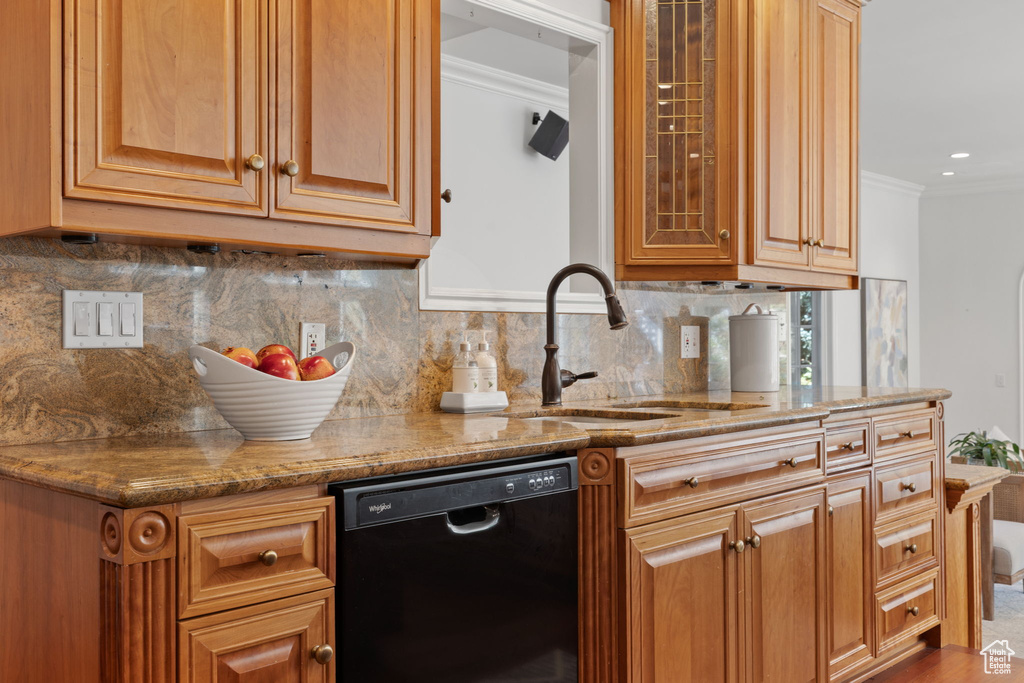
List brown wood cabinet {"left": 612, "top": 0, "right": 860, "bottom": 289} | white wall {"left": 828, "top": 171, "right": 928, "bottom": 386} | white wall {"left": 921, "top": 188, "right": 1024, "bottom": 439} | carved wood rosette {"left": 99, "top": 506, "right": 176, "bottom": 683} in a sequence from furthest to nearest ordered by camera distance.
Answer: white wall {"left": 921, "top": 188, "right": 1024, "bottom": 439} → white wall {"left": 828, "top": 171, "right": 928, "bottom": 386} → brown wood cabinet {"left": 612, "top": 0, "right": 860, "bottom": 289} → carved wood rosette {"left": 99, "top": 506, "right": 176, "bottom": 683}

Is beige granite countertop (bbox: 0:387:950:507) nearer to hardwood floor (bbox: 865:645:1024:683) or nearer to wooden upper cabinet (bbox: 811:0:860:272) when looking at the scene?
wooden upper cabinet (bbox: 811:0:860:272)

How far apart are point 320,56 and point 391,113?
19cm

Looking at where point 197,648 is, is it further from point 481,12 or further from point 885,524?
point 885,524

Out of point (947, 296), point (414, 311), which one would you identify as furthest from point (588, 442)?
point (947, 296)

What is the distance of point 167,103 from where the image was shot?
4.76 feet

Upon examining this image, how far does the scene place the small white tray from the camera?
7.15ft

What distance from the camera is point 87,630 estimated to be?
1.18 m

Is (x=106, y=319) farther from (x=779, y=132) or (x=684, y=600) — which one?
(x=779, y=132)

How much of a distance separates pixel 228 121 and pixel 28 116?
12.4 inches

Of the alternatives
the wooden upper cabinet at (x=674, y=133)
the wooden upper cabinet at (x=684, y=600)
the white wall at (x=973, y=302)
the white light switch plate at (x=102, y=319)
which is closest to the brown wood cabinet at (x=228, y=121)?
the white light switch plate at (x=102, y=319)

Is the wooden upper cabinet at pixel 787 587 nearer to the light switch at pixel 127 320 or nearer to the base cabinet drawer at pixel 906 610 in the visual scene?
the base cabinet drawer at pixel 906 610

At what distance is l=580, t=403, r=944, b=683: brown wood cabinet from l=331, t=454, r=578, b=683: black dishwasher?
111mm

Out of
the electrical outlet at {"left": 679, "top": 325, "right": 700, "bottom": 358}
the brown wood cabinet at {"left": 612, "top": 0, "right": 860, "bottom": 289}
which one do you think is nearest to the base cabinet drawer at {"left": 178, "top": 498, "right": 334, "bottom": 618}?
the brown wood cabinet at {"left": 612, "top": 0, "right": 860, "bottom": 289}

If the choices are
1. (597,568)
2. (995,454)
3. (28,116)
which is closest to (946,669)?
(597,568)
